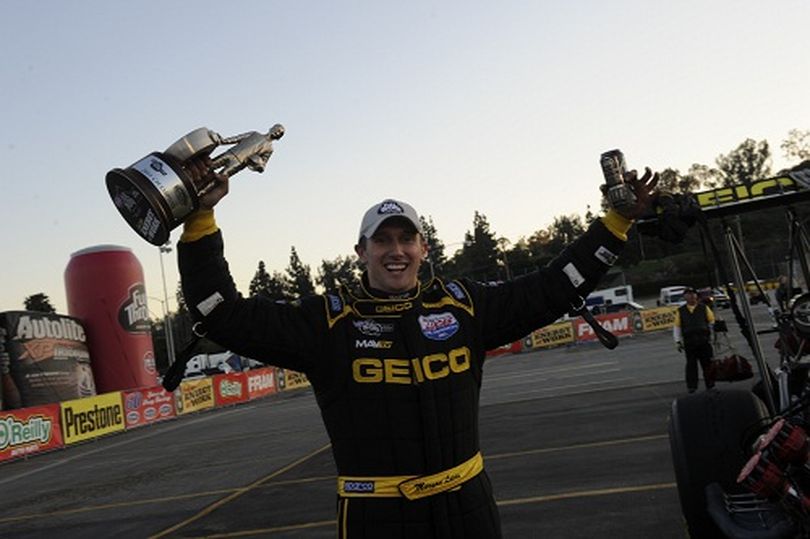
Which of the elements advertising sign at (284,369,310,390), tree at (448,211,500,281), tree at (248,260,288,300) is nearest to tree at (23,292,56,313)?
tree at (248,260,288,300)

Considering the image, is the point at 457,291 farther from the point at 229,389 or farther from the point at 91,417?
the point at 229,389

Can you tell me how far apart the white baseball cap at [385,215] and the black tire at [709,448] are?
2286 mm

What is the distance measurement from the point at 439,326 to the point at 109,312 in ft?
82.1

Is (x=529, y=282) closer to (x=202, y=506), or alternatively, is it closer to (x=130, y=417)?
(x=202, y=506)

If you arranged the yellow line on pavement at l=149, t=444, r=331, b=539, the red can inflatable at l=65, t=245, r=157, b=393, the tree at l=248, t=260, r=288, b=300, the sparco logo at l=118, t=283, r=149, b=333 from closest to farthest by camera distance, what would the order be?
1. the yellow line on pavement at l=149, t=444, r=331, b=539
2. the red can inflatable at l=65, t=245, r=157, b=393
3. the sparco logo at l=118, t=283, r=149, b=333
4. the tree at l=248, t=260, r=288, b=300

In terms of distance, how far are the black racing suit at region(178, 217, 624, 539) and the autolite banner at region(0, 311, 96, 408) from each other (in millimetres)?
20765

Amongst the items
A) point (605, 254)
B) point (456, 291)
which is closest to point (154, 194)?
point (456, 291)

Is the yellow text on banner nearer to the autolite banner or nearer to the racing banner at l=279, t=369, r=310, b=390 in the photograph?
the racing banner at l=279, t=369, r=310, b=390

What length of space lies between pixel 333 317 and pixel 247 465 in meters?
9.07

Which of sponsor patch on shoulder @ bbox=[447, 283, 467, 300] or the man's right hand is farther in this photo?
sponsor patch on shoulder @ bbox=[447, 283, 467, 300]

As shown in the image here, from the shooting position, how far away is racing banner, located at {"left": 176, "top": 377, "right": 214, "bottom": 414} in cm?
2534

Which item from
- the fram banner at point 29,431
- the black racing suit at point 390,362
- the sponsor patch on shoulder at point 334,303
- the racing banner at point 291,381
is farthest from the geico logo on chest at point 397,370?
the racing banner at point 291,381

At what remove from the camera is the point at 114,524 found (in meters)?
8.05

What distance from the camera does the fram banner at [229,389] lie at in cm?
2755
